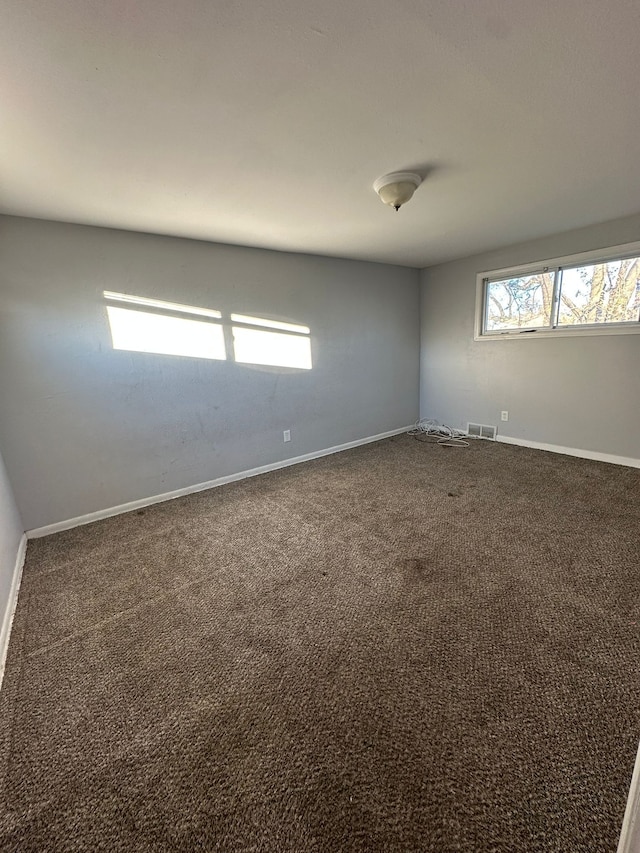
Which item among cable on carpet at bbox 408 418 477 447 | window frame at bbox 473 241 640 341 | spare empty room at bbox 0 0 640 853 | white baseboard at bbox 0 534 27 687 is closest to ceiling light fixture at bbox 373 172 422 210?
spare empty room at bbox 0 0 640 853

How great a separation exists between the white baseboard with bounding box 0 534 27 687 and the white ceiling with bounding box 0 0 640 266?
2169mm

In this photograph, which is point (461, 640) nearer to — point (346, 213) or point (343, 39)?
point (343, 39)

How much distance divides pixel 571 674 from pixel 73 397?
330cm

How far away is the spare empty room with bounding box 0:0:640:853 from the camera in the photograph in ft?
3.27

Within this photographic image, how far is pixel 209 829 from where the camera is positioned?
934mm

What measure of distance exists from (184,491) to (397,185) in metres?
2.87

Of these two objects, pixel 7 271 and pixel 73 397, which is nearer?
pixel 7 271

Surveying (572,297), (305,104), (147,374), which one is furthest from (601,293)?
(147,374)

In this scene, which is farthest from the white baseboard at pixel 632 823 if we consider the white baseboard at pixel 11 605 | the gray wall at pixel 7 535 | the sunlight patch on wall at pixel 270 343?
the sunlight patch on wall at pixel 270 343

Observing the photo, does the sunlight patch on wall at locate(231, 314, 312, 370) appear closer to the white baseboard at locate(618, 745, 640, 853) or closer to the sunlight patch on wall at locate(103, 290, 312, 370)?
the sunlight patch on wall at locate(103, 290, 312, 370)

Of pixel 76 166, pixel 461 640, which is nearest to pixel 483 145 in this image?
pixel 76 166

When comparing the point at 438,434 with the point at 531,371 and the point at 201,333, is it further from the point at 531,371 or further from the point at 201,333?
the point at 201,333

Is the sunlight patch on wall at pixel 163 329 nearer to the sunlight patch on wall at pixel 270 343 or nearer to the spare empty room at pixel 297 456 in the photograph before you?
the spare empty room at pixel 297 456

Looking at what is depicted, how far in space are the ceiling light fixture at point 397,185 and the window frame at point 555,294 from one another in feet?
7.44
